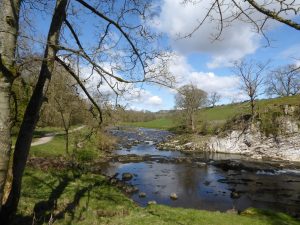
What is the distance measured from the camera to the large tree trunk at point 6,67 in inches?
186

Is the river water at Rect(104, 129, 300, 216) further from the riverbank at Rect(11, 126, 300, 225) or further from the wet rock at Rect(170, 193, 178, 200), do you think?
the riverbank at Rect(11, 126, 300, 225)

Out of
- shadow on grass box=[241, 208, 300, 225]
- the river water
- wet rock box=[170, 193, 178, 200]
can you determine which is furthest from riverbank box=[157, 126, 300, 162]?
shadow on grass box=[241, 208, 300, 225]

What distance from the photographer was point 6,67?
15.8 feet

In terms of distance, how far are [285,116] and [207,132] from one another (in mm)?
14729

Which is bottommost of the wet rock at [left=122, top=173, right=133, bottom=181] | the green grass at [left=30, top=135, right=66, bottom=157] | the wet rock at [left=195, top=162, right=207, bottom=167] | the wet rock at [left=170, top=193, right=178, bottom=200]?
the wet rock at [left=170, top=193, right=178, bottom=200]

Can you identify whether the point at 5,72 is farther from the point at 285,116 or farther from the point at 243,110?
the point at 243,110

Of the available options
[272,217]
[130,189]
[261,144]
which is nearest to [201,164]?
[130,189]

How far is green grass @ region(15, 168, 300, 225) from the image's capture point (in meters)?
11.5

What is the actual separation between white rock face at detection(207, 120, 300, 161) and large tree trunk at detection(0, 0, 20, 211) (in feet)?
126

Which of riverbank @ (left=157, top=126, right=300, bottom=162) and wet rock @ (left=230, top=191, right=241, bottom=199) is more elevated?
riverbank @ (left=157, top=126, right=300, bottom=162)

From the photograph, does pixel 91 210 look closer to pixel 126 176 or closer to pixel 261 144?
pixel 126 176

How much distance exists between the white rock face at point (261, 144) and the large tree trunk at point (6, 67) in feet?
126

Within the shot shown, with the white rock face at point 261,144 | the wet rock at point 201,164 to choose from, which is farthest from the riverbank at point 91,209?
the white rock face at point 261,144

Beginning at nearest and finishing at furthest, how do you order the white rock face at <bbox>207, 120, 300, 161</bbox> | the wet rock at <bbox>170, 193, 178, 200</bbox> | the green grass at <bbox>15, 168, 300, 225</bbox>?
the green grass at <bbox>15, 168, 300, 225</bbox>
the wet rock at <bbox>170, 193, 178, 200</bbox>
the white rock face at <bbox>207, 120, 300, 161</bbox>
